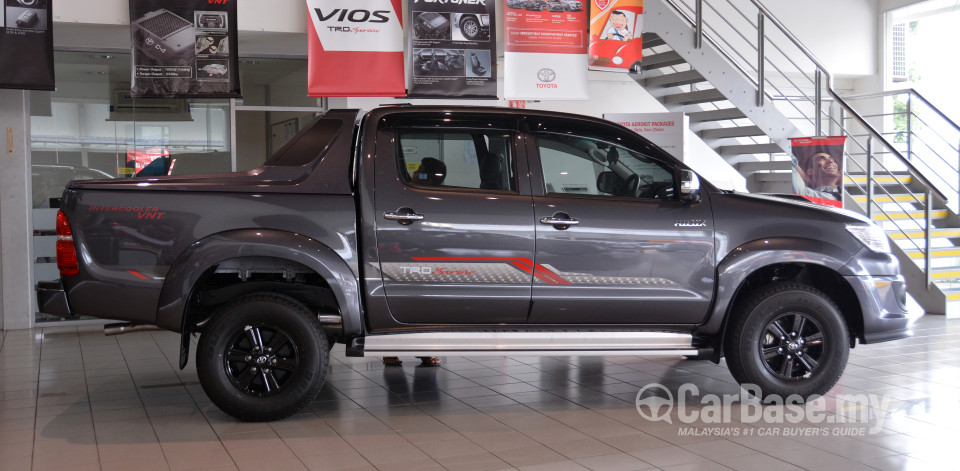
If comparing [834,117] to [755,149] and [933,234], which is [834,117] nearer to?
[755,149]

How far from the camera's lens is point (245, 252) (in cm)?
467

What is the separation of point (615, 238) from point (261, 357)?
204 cm

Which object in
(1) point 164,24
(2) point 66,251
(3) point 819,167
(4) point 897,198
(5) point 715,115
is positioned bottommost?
(2) point 66,251

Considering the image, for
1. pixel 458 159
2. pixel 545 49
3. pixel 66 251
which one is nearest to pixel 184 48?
pixel 545 49

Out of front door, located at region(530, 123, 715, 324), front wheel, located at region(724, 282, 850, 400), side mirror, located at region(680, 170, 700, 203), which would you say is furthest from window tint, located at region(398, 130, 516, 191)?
front wheel, located at region(724, 282, 850, 400)

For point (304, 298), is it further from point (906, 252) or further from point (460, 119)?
point (906, 252)

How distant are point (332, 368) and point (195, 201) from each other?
7.46 ft

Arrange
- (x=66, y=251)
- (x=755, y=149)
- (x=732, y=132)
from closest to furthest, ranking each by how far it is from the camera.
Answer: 1. (x=66, y=251)
2. (x=755, y=149)
3. (x=732, y=132)

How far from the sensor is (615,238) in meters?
4.96

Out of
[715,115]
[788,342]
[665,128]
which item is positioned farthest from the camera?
[715,115]

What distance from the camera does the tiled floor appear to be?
4195mm

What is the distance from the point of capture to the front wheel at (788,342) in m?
5.09

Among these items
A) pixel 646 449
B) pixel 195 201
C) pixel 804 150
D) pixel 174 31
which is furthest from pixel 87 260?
pixel 804 150

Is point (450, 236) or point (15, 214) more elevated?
point (15, 214)
